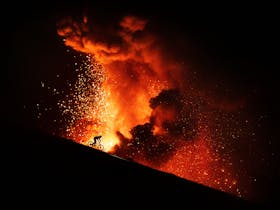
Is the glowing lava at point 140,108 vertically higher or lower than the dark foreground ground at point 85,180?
higher

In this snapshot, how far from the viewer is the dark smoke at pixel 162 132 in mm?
9281

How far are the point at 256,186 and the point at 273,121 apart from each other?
218cm

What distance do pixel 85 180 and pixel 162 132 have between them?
7135 mm

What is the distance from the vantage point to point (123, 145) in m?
9.42

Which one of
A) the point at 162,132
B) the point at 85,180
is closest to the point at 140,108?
the point at 162,132

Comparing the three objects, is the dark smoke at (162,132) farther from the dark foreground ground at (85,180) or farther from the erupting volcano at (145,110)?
the dark foreground ground at (85,180)

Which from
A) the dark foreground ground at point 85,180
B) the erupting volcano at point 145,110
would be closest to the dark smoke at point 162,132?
the erupting volcano at point 145,110

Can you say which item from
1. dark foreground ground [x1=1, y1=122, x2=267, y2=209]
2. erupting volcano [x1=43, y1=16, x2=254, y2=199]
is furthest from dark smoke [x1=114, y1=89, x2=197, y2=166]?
dark foreground ground [x1=1, y1=122, x2=267, y2=209]

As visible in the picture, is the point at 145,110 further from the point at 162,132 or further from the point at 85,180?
the point at 85,180

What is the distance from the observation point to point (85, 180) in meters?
2.80

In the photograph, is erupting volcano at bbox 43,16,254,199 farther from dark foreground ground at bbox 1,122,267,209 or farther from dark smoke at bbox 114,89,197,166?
dark foreground ground at bbox 1,122,267,209

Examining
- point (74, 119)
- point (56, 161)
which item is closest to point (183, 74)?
point (74, 119)

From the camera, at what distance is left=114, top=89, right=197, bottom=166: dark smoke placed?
30.5ft

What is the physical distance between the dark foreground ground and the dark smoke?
6.08 m
